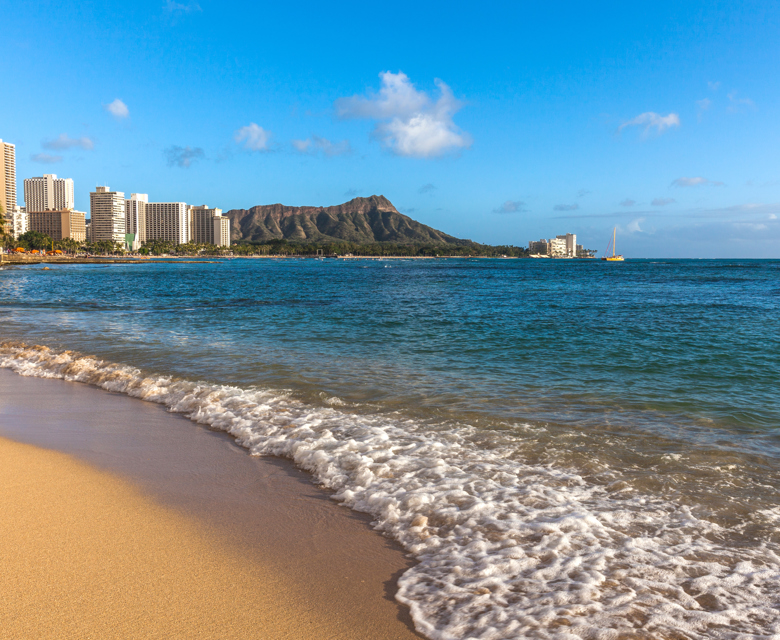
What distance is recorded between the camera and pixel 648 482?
5344 millimetres

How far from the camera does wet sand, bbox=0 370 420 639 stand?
3.12 meters

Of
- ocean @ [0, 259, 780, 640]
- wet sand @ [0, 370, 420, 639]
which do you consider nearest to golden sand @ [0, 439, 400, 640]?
wet sand @ [0, 370, 420, 639]

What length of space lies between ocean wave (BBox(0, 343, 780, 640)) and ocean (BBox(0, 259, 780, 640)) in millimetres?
17

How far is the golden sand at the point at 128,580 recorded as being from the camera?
3049 mm

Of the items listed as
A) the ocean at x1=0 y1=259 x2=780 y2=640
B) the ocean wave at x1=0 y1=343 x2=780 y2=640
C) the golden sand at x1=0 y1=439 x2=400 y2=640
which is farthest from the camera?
the ocean at x1=0 y1=259 x2=780 y2=640

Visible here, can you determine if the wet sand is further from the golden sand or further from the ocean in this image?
the ocean

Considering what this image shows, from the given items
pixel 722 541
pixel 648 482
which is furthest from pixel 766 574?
pixel 648 482

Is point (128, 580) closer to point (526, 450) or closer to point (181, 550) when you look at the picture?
point (181, 550)

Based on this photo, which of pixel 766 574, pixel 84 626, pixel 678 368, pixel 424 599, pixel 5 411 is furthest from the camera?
pixel 678 368

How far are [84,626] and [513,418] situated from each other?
592 centimetres

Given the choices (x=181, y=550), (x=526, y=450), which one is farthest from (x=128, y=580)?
(x=526, y=450)

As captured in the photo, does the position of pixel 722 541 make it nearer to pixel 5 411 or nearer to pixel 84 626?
pixel 84 626

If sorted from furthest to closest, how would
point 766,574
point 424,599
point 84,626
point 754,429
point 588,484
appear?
1. point 754,429
2. point 588,484
3. point 766,574
4. point 424,599
5. point 84,626

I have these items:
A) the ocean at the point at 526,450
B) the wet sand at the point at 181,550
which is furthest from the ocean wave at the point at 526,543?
the wet sand at the point at 181,550
